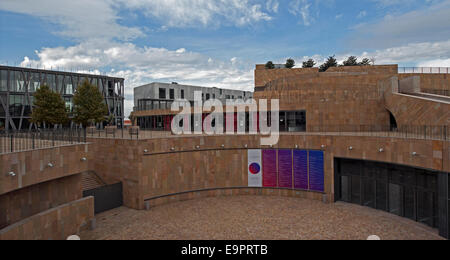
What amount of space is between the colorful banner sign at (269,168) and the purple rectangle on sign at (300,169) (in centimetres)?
172

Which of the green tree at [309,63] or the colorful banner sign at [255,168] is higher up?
the green tree at [309,63]

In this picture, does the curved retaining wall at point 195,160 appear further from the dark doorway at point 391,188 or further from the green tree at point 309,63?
the green tree at point 309,63

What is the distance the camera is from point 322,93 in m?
28.8

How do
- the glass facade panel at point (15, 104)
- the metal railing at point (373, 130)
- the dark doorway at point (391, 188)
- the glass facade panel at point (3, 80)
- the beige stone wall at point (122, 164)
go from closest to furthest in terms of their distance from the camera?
the dark doorway at point (391, 188)
the metal railing at point (373, 130)
the beige stone wall at point (122, 164)
the glass facade panel at point (3, 80)
the glass facade panel at point (15, 104)

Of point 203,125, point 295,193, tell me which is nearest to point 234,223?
point 295,193

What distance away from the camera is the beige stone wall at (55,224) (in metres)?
11.9

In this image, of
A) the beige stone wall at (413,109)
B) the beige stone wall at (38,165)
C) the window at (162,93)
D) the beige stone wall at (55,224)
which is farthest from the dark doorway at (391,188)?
the window at (162,93)

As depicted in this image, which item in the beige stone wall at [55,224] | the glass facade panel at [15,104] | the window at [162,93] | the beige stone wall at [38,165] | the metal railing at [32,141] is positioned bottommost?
the beige stone wall at [55,224]

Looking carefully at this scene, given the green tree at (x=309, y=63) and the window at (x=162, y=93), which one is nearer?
the green tree at (x=309, y=63)

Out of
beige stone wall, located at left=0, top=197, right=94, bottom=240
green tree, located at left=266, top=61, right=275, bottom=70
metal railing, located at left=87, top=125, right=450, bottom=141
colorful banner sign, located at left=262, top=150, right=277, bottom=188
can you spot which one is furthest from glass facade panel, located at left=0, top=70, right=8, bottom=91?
colorful banner sign, located at left=262, top=150, right=277, bottom=188
